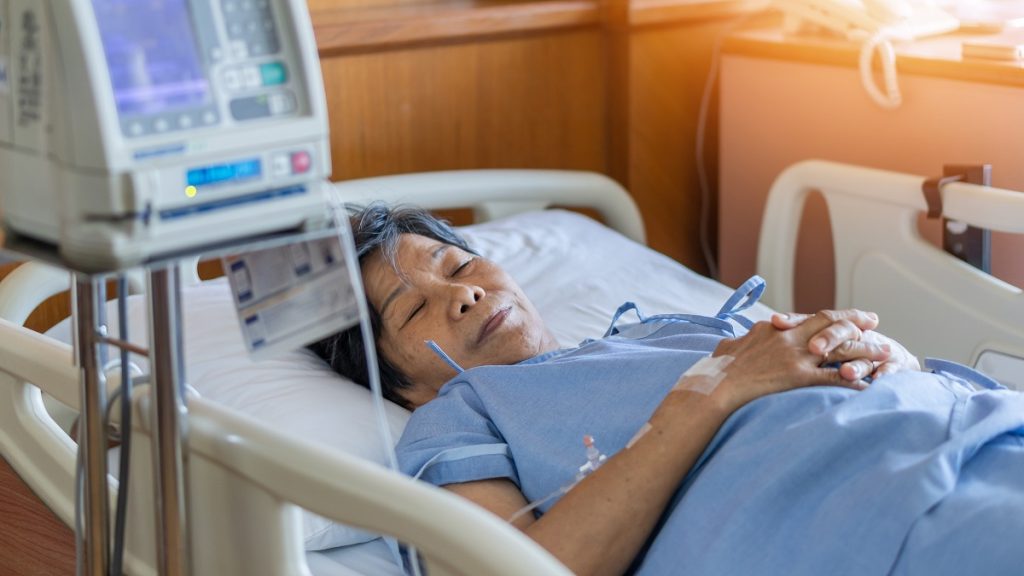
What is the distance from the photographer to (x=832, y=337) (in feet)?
5.07

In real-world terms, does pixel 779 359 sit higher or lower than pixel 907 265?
higher

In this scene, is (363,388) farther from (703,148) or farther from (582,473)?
(703,148)

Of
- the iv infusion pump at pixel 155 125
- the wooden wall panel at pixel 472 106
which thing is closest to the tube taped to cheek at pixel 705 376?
the iv infusion pump at pixel 155 125

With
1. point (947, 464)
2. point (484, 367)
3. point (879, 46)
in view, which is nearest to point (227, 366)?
point (484, 367)

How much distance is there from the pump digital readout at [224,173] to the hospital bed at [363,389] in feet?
0.84

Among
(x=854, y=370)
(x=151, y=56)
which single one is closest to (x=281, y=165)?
(x=151, y=56)

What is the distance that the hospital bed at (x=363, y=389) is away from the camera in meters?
1.08

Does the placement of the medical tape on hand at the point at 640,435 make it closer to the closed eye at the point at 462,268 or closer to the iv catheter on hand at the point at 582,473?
the iv catheter on hand at the point at 582,473

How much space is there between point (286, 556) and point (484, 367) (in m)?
0.48

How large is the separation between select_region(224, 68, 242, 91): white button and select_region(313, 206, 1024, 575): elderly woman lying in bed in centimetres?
59

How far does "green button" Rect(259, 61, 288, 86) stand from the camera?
41.3 inches

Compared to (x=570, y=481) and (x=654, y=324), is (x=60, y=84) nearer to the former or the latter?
(x=570, y=481)

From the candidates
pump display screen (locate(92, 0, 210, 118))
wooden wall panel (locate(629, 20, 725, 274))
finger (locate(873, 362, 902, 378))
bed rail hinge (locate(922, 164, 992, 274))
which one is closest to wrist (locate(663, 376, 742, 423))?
finger (locate(873, 362, 902, 378))

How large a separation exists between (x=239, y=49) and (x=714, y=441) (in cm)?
73
